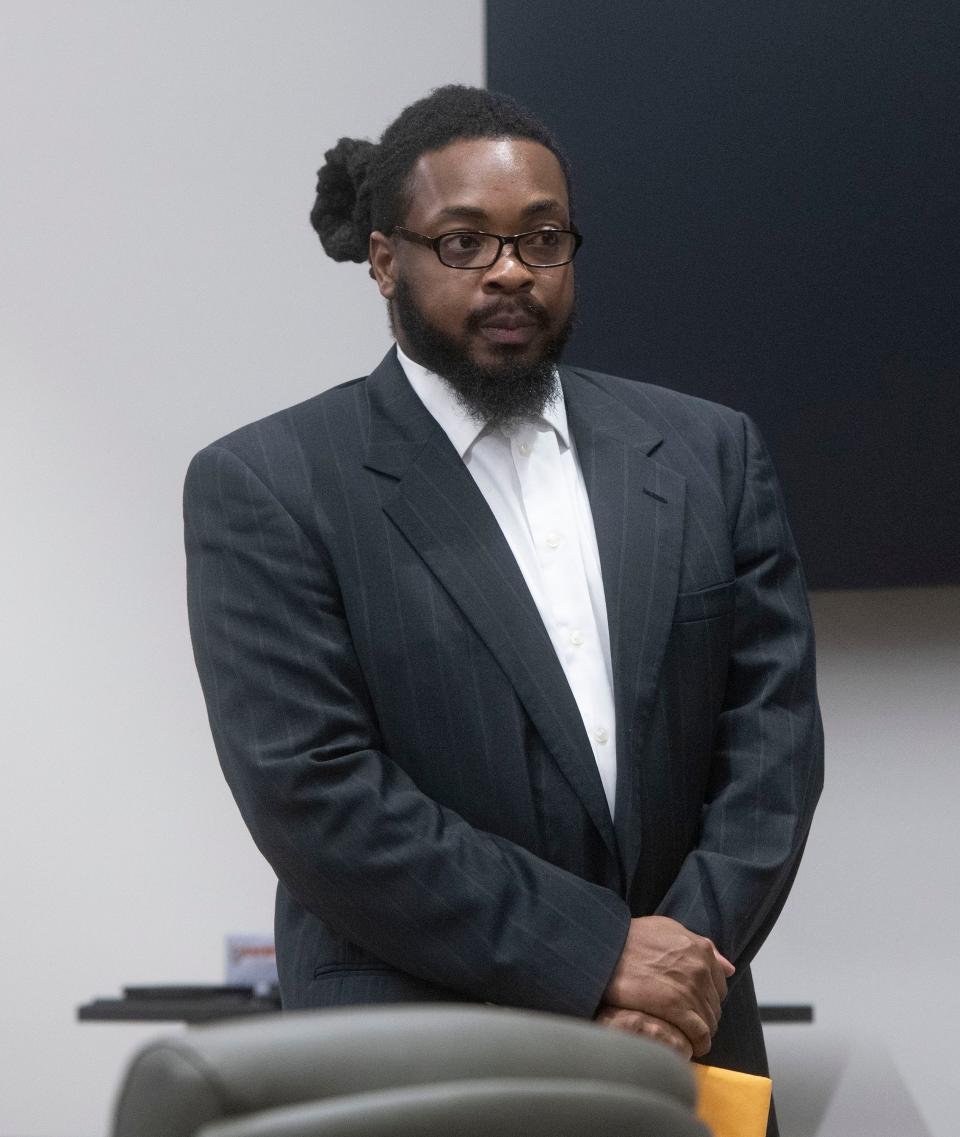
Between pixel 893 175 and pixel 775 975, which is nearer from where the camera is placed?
pixel 893 175

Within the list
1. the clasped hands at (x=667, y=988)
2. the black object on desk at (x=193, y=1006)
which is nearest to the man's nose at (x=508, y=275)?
the clasped hands at (x=667, y=988)

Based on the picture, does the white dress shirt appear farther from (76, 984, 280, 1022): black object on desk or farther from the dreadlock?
(76, 984, 280, 1022): black object on desk

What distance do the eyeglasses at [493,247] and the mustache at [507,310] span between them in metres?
0.04

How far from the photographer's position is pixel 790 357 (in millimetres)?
3055

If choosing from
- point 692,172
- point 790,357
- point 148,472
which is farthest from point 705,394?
point 148,472

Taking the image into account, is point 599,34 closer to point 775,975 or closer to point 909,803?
point 909,803

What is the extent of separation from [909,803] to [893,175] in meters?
1.20

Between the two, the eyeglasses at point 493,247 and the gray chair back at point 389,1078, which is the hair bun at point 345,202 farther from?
the gray chair back at point 389,1078

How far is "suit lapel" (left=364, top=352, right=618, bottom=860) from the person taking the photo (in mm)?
1785

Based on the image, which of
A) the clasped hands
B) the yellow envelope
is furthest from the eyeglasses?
the yellow envelope

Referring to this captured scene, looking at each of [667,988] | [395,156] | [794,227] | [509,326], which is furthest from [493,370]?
Result: [794,227]

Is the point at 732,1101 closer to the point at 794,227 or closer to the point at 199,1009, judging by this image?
the point at 199,1009

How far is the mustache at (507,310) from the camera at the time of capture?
6.39 feet

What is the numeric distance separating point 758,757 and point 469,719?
346mm
